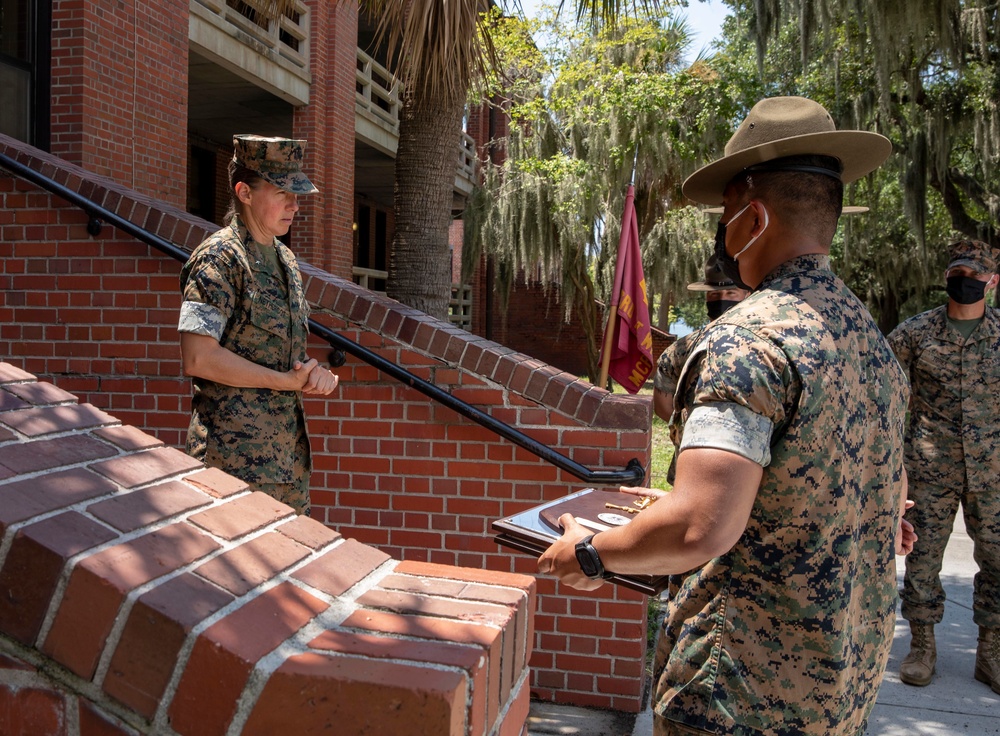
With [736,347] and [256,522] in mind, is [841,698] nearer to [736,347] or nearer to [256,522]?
[736,347]

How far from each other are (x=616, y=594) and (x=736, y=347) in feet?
7.43

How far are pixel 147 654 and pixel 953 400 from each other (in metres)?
4.30

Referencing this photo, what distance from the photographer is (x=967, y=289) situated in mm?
4367

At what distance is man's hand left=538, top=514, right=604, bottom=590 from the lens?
6.00 ft

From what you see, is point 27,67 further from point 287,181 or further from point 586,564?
point 586,564

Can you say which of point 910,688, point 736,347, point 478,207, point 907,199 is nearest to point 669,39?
point 478,207

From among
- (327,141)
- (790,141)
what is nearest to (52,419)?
(790,141)

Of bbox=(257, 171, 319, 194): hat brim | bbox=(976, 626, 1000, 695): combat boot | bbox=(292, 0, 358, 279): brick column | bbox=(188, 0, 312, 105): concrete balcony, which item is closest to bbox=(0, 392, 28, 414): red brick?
bbox=(257, 171, 319, 194): hat brim

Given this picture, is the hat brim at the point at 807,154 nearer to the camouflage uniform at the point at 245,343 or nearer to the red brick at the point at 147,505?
the red brick at the point at 147,505

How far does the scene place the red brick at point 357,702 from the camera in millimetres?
1093

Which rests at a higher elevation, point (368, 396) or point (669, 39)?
point (669, 39)

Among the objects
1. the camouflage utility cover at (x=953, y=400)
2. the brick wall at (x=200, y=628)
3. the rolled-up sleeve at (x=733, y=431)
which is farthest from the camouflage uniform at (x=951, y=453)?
the brick wall at (x=200, y=628)

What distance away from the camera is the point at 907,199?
1216cm

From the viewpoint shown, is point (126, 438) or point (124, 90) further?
point (124, 90)
